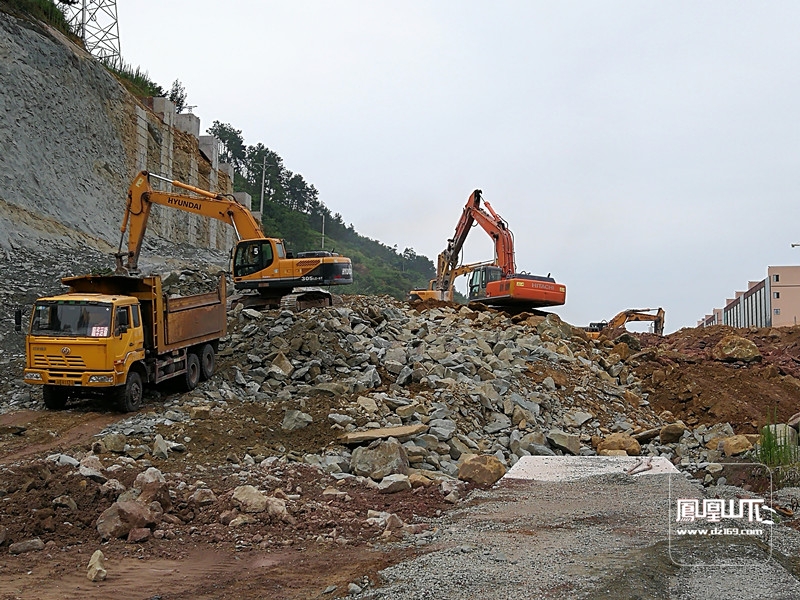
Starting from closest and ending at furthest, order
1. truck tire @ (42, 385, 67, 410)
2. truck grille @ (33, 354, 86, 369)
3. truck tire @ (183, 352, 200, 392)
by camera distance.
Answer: truck grille @ (33, 354, 86, 369) < truck tire @ (42, 385, 67, 410) < truck tire @ (183, 352, 200, 392)

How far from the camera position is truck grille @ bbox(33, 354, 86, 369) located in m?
11.9

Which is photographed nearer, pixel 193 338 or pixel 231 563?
pixel 231 563

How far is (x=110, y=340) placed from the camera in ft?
39.3

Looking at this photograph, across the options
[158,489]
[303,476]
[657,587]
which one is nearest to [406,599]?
[657,587]

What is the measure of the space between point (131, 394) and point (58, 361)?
1.28 meters

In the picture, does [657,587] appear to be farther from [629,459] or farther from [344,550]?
[629,459]

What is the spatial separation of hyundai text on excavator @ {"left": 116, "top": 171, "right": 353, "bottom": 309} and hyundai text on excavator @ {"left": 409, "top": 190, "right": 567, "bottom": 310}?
5.84 meters

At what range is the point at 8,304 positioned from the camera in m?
17.9

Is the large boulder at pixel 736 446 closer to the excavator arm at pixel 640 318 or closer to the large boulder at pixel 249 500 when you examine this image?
the large boulder at pixel 249 500

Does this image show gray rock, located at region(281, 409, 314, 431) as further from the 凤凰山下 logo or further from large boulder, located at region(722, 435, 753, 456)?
Answer: large boulder, located at region(722, 435, 753, 456)

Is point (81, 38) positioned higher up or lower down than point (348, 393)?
higher up

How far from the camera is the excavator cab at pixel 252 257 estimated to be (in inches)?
710

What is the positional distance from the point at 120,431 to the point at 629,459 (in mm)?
7313

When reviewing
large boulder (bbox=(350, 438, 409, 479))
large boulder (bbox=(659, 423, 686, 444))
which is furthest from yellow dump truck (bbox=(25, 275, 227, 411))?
large boulder (bbox=(659, 423, 686, 444))
